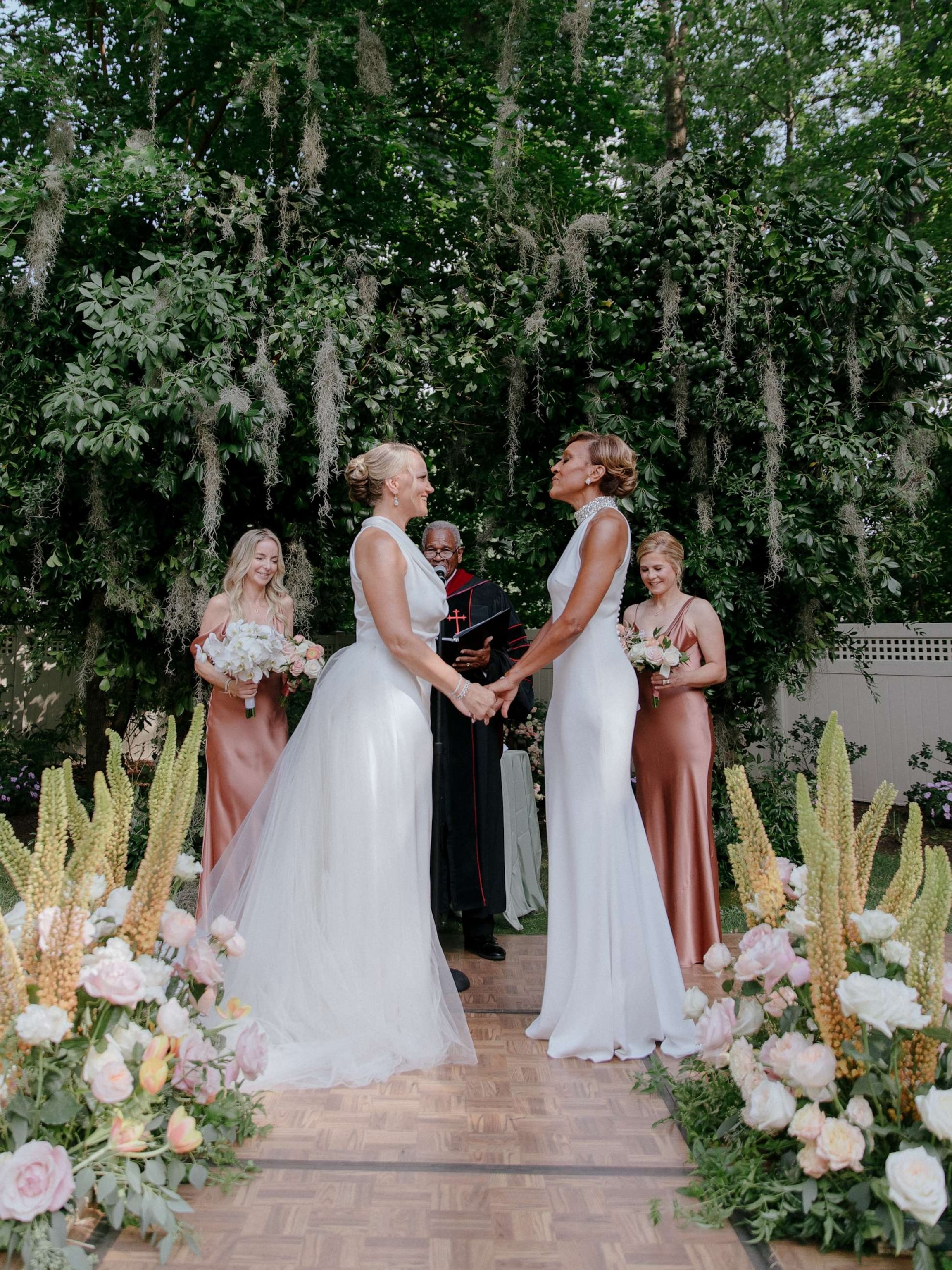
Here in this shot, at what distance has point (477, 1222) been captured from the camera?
218cm

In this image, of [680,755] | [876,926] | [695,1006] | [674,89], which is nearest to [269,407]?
[680,755]

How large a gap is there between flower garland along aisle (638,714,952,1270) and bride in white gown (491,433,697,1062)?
2.61ft

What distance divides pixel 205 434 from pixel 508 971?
11.0 ft

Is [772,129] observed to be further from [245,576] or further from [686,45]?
[245,576]

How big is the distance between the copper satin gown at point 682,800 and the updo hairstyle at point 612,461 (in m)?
1.19

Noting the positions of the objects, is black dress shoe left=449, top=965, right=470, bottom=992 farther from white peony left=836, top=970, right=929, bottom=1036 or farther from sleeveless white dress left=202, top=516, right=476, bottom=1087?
white peony left=836, top=970, right=929, bottom=1036

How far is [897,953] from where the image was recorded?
7.00 feet

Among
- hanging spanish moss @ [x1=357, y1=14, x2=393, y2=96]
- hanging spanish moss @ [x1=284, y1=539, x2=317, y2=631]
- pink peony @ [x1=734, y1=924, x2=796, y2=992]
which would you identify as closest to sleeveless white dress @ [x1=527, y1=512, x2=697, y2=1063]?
pink peony @ [x1=734, y1=924, x2=796, y2=992]

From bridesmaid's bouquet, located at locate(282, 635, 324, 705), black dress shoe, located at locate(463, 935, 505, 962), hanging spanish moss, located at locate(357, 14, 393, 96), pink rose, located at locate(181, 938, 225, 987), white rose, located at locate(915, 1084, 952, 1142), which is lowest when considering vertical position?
black dress shoe, located at locate(463, 935, 505, 962)

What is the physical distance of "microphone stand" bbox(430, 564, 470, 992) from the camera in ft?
13.5

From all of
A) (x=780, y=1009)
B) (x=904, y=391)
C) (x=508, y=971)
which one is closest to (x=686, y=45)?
(x=904, y=391)

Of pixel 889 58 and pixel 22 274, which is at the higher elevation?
pixel 889 58

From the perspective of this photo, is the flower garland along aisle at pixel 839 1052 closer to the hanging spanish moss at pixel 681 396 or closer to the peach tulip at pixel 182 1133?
the peach tulip at pixel 182 1133

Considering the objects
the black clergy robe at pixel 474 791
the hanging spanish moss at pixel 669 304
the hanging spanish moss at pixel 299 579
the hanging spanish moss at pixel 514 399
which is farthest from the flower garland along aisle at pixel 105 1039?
the hanging spanish moss at pixel 669 304
